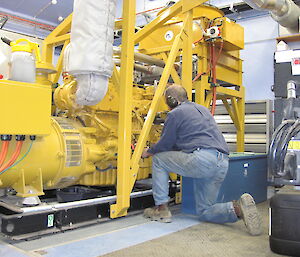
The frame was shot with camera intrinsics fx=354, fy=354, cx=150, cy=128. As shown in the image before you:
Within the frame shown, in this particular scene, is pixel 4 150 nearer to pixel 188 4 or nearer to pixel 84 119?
pixel 84 119

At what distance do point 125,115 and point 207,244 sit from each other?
125cm

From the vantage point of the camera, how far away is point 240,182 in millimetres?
3939

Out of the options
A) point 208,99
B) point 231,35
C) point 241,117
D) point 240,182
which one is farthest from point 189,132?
point 241,117

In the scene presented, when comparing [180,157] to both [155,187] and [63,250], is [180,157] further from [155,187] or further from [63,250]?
[63,250]

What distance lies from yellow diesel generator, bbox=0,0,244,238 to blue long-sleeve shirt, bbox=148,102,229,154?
21 centimetres

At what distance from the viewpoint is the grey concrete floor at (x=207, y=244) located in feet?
7.92

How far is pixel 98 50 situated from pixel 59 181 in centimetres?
118

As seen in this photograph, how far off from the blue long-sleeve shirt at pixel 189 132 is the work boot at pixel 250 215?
0.51m

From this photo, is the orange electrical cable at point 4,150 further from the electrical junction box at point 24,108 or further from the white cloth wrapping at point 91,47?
the white cloth wrapping at point 91,47

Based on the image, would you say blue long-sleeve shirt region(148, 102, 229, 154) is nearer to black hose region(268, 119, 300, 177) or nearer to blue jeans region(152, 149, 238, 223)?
blue jeans region(152, 149, 238, 223)

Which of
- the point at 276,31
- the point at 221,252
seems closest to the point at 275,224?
the point at 221,252

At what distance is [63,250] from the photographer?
2.41 metres

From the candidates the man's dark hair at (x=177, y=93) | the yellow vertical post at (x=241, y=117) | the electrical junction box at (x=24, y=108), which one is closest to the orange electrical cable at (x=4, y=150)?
the electrical junction box at (x=24, y=108)

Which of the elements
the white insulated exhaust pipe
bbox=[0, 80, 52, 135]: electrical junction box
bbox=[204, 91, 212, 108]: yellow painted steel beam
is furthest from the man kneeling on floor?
the white insulated exhaust pipe
